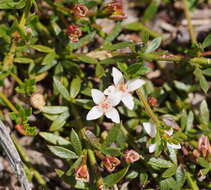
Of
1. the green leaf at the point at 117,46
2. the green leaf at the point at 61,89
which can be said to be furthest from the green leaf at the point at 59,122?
the green leaf at the point at 117,46

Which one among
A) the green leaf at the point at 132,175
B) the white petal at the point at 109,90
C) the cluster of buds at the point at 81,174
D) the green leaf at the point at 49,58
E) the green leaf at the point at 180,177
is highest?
the green leaf at the point at 49,58

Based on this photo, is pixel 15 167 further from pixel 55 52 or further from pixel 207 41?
pixel 207 41

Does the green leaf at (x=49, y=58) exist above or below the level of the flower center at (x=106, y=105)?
above

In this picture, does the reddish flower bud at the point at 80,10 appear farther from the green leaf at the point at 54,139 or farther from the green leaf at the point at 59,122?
the green leaf at the point at 54,139

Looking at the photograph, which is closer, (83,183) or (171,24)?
(83,183)

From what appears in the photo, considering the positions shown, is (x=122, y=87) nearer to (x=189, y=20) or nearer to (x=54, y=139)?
(x=54, y=139)

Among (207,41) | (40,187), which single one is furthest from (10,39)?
(207,41)

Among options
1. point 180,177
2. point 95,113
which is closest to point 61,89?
point 95,113
